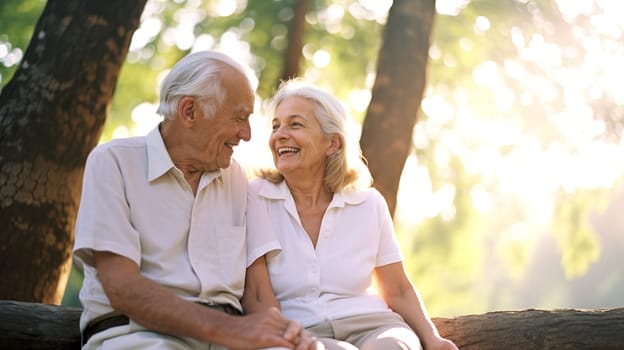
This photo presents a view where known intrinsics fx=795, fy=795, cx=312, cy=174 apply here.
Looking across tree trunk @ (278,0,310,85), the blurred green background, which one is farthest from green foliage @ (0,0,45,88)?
tree trunk @ (278,0,310,85)

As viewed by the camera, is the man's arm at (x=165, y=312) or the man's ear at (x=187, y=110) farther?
the man's ear at (x=187, y=110)

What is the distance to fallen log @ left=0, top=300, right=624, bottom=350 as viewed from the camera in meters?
3.31

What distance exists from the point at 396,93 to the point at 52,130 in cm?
217

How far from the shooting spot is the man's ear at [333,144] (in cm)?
384

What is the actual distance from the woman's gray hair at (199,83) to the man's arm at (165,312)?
69cm

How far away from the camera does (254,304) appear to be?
3.26 meters

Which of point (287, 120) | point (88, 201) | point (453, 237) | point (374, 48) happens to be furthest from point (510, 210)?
point (88, 201)

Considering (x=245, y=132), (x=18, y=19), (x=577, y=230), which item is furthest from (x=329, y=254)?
(x=577, y=230)

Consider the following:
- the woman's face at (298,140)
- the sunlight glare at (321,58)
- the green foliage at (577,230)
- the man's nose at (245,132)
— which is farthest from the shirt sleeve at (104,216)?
the green foliage at (577,230)

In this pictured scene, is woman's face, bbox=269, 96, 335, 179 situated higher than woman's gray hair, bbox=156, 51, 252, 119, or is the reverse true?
woman's gray hair, bbox=156, 51, 252, 119

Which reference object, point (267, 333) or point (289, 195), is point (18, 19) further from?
point (267, 333)

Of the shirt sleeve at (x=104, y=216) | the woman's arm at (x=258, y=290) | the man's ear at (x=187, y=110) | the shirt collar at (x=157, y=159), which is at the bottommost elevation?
the woman's arm at (x=258, y=290)

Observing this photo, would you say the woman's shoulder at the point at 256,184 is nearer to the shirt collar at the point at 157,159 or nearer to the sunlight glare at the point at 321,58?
the shirt collar at the point at 157,159

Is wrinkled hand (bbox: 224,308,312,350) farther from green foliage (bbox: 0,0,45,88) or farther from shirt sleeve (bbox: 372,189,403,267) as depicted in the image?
green foliage (bbox: 0,0,45,88)
